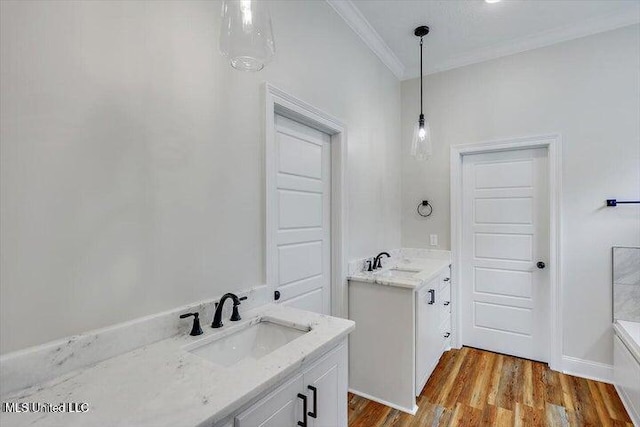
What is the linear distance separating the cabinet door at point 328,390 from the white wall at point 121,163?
0.58 meters

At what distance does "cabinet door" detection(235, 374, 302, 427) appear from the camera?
3.06ft

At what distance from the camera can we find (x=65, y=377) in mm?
946

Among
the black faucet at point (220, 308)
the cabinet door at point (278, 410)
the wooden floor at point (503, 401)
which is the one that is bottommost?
the wooden floor at point (503, 401)

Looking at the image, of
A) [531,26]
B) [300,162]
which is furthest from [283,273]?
[531,26]

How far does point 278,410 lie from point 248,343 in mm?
456

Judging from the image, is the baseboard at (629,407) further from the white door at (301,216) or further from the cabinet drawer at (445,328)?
the white door at (301,216)

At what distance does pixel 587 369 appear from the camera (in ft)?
8.64

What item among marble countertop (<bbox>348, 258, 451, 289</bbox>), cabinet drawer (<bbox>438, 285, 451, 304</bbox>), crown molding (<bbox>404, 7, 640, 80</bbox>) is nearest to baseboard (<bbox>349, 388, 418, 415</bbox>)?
marble countertop (<bbox>348, 258, 451, 289</bbox>)

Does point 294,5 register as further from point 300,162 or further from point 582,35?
point 582,35

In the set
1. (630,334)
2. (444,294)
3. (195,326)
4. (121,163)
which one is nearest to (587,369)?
(630,334)

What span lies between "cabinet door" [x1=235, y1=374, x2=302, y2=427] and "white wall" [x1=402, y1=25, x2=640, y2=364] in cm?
276

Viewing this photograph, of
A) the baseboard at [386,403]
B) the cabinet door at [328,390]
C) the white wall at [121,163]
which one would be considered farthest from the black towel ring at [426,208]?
the cabinet door at [328,390]

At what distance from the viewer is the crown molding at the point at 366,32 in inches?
94.0

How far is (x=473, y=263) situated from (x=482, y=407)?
1.39 m
